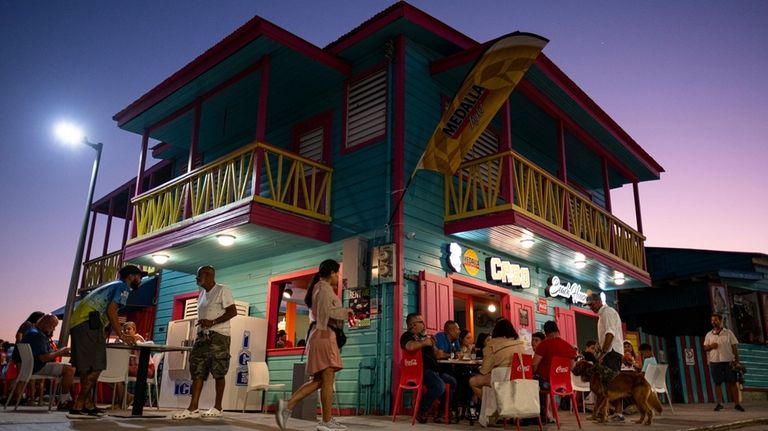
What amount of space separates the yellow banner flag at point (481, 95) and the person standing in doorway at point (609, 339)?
2993 millimetres

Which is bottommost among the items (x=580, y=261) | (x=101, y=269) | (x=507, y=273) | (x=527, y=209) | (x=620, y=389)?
(x=620, y=389)

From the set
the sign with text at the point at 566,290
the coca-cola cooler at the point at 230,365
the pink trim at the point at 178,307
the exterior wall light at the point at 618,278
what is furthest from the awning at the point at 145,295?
the exterior wall light at the point at 618,278

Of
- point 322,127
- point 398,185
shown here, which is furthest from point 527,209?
point 322,127

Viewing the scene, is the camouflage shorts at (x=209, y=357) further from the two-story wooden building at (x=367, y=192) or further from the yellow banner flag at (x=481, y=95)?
the yellow banner flag at (x=481, y=95)

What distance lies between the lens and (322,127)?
11922mm

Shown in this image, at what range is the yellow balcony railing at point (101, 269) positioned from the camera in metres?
16.5

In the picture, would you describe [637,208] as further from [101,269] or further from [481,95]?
[101,269]

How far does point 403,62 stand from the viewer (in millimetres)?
10547

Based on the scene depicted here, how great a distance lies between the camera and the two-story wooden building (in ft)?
32.1

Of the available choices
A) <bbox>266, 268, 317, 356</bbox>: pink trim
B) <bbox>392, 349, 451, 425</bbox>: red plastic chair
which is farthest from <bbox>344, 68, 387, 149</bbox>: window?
<bbox>392, 349, 451, 425</bbox>: red plastic chair

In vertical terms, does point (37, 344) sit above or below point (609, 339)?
below

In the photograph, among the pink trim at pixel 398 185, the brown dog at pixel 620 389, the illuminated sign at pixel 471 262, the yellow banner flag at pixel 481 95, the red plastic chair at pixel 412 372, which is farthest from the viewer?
the illuminated sign at pixel 471 262

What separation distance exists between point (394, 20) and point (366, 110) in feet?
5.53

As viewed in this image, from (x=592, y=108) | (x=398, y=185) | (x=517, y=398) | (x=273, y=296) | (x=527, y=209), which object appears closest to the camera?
(x=517, y=398)
